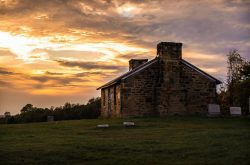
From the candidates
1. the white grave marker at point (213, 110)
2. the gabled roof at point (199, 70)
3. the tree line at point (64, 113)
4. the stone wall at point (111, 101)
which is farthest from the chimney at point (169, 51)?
the tree line at point (64, 113)

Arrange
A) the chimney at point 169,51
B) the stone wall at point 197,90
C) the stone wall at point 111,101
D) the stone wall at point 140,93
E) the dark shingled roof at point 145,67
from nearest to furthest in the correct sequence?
the stone wall at point 140,93 → the dark shingled roof at point 145,67 → the chimney at point 169,51 → the stone wall at point 111,101 → the stone wall at point 197,90

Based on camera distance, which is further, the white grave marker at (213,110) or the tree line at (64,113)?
the tree line at (64,113)

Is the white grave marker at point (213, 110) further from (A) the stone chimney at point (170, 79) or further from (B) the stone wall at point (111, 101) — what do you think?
(B) the stone wall at point (111, 101)

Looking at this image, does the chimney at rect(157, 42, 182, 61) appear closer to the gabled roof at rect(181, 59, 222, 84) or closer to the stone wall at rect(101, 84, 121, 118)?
the gabled roof at rect(181, 59, 222, 84)

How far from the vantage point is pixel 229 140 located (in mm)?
16547

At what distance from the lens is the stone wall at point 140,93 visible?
33097mm

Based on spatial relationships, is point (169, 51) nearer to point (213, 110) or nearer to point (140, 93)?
point (140, 93)

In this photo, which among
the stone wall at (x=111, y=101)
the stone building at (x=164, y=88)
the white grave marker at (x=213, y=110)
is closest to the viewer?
the white grave marker at (x=213, y=110)

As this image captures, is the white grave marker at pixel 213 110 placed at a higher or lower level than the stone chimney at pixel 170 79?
lower

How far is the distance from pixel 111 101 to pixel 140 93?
4668 mm

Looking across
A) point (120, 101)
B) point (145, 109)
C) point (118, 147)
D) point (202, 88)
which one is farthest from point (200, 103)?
point (118, 147)

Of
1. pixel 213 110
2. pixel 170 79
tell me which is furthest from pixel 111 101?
pixel 213 110

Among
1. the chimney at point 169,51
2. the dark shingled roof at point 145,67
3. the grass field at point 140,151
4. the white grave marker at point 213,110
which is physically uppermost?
the chimney at point 169,51

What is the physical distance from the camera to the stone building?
1309 inches
